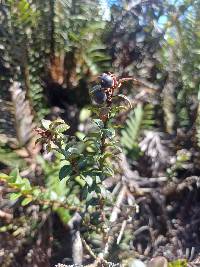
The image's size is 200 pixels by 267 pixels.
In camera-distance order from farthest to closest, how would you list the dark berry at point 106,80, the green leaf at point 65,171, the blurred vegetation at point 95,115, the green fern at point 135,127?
the green fern at point 135,127 < the blurred vegetation at point 95,115 < the green leaf at point 65,171 < the dark berry at point 106,80

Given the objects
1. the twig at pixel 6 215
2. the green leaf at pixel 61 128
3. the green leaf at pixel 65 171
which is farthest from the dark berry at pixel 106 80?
the twig at pixel 6 215

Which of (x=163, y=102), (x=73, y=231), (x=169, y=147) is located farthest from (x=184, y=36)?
(x=73, y=231)

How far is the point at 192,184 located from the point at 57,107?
0.54 meters

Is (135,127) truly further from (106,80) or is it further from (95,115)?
(106,80)

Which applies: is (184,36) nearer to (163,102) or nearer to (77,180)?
(163,102)

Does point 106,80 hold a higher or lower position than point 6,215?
higher

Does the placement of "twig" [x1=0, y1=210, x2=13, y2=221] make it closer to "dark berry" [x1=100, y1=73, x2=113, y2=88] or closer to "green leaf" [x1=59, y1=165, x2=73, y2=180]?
"green leaf" [x1=59, y1=165, x2=73, y2=180]

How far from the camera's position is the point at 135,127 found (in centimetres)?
195

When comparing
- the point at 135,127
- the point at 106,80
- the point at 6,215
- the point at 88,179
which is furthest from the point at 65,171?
the point at 135,127

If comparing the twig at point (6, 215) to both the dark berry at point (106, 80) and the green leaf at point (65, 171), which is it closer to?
the green leaf at point (65, 171)

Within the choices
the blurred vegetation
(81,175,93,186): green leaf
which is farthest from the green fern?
(81,175,93,186): green leaf

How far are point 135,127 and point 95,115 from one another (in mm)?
209

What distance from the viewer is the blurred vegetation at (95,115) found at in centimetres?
169

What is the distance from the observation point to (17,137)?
180cm
